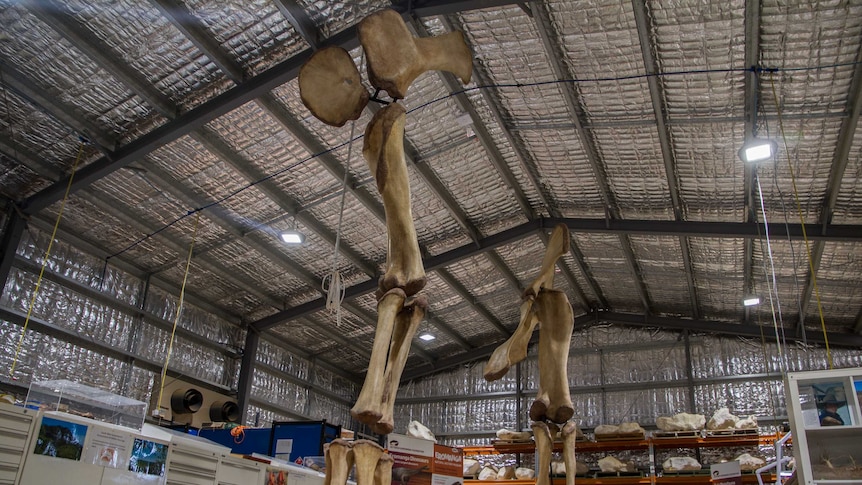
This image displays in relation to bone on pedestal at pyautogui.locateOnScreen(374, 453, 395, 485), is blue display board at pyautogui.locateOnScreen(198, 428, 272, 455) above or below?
above

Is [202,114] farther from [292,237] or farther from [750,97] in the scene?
[750,97]

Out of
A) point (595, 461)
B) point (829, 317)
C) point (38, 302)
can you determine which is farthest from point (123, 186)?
point (829, 317)

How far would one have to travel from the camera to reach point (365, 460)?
2789 mm

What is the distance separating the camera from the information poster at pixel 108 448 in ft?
15.3

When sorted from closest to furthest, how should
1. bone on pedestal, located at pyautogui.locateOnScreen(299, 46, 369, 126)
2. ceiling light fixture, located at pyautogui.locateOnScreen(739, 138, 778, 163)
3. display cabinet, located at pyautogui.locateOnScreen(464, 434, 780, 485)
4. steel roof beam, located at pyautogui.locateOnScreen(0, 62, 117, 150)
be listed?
bone on pedestal, located at pyautogui.locateOnScreen(299, 46, 369, 126) < steel roof beam, located at pyautogui.locateOnScreen(0, 62, 117, 150) < ceiling light fixture, located at pyautogui.locateOnScreen(739, 138, 778, 163) < display cabinet, located at pyautogui.locateOnScreen(464, 434, 780, 485)

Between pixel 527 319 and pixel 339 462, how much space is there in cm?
246

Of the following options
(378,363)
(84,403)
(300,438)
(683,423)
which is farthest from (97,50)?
(683,423)

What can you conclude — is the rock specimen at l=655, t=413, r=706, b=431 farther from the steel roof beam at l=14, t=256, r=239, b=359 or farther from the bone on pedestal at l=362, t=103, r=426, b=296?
the bone on pedestal at l=362, t=103, r=426, b=296

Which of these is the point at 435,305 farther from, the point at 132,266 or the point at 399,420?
the point at 132,266

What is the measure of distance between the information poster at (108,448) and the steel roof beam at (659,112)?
605 cm

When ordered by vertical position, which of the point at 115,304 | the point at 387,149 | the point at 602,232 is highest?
the point at 602,232

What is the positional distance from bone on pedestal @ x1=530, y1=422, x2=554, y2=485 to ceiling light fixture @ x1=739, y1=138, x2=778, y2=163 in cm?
476

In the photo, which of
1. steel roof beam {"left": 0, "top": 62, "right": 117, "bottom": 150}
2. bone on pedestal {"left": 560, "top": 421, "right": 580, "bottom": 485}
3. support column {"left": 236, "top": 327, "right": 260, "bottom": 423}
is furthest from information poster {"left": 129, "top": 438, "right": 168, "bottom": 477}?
support column {"left": 236, "top": 327, "right": 260, "bottom": 423}

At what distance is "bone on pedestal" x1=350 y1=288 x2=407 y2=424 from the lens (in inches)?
105
